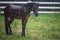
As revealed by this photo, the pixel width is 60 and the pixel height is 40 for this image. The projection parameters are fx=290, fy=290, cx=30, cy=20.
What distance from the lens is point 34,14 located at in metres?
2.21

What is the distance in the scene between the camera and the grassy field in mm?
2229

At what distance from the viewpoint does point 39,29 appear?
7.36ft

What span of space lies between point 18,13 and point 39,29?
0.20 metres

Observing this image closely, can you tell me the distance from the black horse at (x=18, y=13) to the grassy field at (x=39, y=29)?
28mm

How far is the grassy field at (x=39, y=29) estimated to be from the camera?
223 cm

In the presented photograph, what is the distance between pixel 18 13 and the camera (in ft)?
7.32

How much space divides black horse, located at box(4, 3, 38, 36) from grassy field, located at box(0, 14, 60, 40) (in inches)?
1.1

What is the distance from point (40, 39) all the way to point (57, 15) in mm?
227

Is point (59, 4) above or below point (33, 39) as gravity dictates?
above

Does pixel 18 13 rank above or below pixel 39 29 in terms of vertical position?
above

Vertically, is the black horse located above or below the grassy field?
above

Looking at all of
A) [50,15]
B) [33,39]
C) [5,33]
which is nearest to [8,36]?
[5,33]

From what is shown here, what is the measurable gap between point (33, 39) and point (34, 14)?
0.64ft

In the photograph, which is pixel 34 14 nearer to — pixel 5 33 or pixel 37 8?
pixel 37 8
